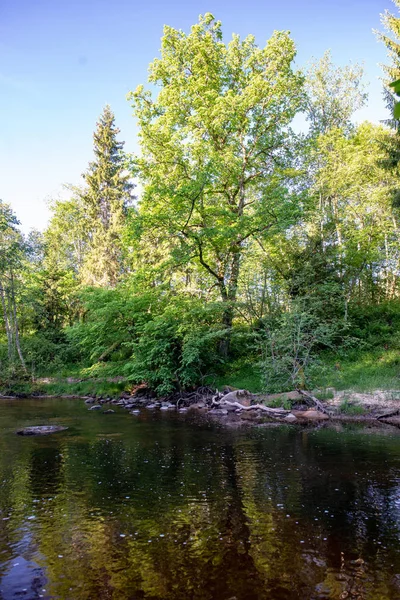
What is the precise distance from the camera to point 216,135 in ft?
88.3

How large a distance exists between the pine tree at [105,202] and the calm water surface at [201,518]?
24932 millimetres

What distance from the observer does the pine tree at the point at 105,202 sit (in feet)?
122

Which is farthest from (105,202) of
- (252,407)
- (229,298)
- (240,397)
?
(252,407)

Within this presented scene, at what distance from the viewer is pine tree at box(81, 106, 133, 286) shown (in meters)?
37.3

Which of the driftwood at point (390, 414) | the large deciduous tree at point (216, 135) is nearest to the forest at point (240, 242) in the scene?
the large deciduous tree at point (216, 135)

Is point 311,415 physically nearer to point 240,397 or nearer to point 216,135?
point 240,397

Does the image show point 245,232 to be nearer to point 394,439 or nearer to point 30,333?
point 394,439

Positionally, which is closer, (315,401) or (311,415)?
(311,415)

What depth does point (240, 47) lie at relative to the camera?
88.6 ft

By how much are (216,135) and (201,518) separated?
79.1 ft

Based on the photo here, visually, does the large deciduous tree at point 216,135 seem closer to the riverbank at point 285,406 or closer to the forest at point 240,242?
the forest at point 240,242

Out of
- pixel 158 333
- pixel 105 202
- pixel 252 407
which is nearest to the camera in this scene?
pixel 252 407

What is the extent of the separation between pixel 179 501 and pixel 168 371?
15.4 metres

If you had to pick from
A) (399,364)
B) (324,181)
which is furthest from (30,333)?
(399,364)
